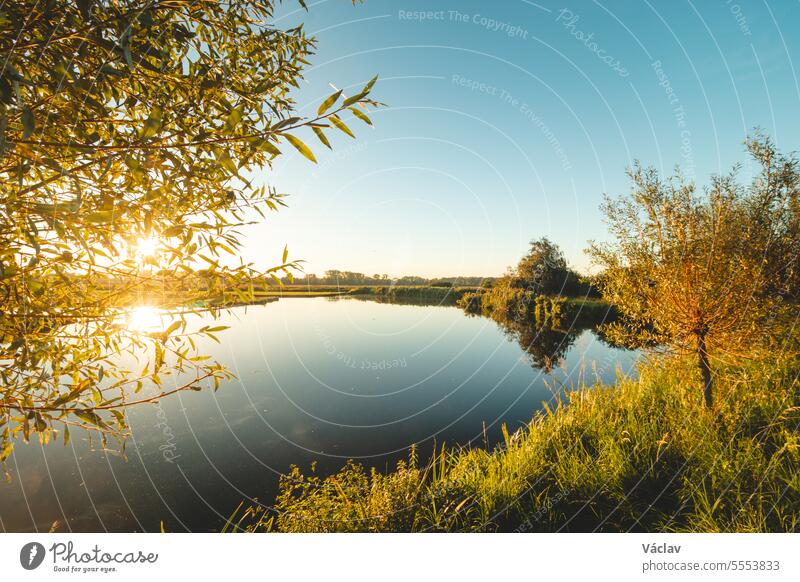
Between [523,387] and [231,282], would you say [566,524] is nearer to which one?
[231,282]

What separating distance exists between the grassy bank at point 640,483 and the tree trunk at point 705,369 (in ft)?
0.42

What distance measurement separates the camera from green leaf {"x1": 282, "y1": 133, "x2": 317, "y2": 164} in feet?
4.01

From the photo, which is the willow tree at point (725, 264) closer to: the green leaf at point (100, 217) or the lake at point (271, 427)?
the lake at point (271, 427)

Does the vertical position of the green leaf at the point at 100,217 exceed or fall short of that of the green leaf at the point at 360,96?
it falls short

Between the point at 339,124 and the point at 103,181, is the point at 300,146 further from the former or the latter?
the point at 103,181

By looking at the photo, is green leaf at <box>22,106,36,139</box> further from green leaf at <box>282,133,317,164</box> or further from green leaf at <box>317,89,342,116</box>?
green leaf at <box>317,89,342,116</box>

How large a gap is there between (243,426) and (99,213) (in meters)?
9.20

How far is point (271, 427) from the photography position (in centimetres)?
894

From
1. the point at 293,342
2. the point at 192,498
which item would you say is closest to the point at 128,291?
the point at 192,498
